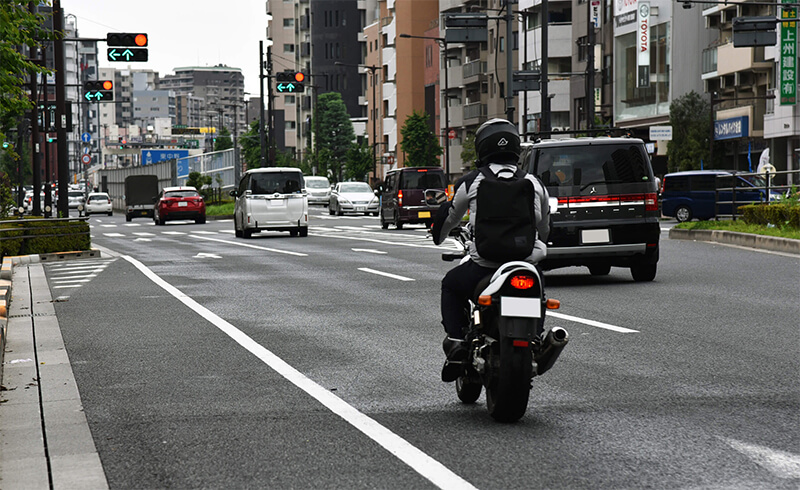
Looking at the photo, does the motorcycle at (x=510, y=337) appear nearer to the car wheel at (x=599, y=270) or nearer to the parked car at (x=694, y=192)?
the car wheel at (x=599, y=270)

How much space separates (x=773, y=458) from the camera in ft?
17.8

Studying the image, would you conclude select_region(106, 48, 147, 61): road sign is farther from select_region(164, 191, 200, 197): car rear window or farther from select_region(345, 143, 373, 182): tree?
select_region(345, 143, 373, 182): tree

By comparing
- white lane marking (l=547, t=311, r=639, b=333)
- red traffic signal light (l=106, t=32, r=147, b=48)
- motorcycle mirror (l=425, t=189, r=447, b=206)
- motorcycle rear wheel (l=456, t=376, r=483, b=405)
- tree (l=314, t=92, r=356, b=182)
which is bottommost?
white lane marking (l=547, t=311, r=639, b=333)

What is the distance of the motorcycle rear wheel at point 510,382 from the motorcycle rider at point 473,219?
17.0 inches

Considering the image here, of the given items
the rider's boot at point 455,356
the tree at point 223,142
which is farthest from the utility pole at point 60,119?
the tree at point 223,142

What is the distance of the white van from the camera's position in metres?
33.7

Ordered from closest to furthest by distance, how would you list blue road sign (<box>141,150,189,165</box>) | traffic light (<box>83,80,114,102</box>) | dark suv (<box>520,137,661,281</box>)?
dark suv (<box>520,137,661,281</box>)
traffic light (<box>83,80,114,102</box>)
blue road sign (<box>141,150,189,165</box>)

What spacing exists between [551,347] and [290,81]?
A: 138ft

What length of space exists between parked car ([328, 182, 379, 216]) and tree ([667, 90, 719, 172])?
1440 centimetres

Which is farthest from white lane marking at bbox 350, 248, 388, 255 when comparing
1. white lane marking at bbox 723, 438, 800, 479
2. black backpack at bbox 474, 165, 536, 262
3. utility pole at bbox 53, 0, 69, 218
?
white lane marking at bbox 723, 438, 800, 479

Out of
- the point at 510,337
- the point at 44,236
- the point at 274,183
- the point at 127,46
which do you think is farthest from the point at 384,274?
the point at 274,183

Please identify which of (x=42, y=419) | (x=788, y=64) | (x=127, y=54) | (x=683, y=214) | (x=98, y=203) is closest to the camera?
(x=42, y=419)

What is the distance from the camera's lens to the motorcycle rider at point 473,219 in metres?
6.44

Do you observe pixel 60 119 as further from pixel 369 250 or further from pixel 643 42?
pixel 643 42
